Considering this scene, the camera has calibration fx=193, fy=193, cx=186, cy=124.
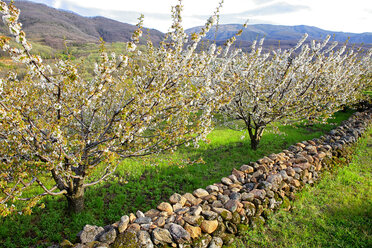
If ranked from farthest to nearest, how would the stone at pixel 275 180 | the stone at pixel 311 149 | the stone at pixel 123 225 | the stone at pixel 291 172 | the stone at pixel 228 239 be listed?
1. the stone at pixel 311 149
2. the stone at pixel 291 172
3. the stone at pixel 275 180
4. the stone at pixel 228 239
5. the stone at pixel 123 225

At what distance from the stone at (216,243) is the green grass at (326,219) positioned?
0.55 meters

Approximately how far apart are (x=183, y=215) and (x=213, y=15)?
17.2 ft

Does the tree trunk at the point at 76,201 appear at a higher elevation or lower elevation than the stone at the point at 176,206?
lower

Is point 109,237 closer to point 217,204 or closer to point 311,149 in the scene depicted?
point 217,204

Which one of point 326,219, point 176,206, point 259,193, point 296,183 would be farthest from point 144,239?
point 296,183

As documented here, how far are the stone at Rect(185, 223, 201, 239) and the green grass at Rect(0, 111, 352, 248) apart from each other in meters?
1.65

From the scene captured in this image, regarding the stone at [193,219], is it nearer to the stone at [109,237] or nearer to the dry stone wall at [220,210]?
the dry stone wall at [220,210]

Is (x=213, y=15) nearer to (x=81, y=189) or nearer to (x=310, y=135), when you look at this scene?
(x=81, y=189)

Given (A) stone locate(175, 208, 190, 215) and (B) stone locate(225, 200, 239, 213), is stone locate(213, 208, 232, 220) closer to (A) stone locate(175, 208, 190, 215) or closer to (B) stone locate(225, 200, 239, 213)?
(B) stone locate(225, 200, 239, 213)

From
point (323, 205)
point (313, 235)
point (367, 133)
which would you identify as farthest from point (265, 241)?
point (367, 133)

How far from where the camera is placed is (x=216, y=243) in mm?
4289

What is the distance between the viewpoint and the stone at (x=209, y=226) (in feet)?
14.3

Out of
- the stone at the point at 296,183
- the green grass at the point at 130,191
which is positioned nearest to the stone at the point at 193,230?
the green grass at the point at 130,191

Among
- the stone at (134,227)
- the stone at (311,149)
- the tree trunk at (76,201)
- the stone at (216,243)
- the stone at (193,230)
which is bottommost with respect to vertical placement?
the tree trunk at (76,201)
